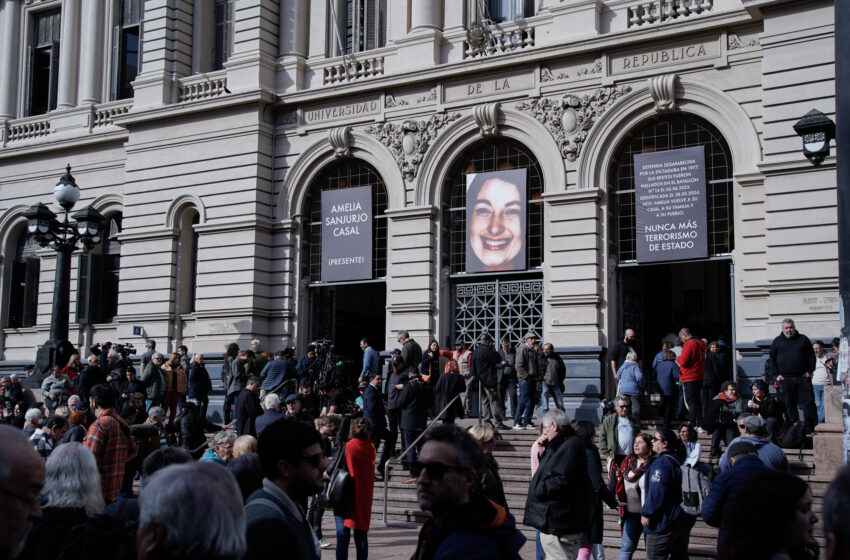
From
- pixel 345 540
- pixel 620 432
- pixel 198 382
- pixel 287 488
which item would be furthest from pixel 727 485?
pixel 198 382

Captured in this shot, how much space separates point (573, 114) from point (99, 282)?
1530 centimetres

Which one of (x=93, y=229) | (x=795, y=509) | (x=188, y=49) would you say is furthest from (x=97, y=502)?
(x=188, y=49)

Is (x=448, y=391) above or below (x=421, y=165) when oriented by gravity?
below

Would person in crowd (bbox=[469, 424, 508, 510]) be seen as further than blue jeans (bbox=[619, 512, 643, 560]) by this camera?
No

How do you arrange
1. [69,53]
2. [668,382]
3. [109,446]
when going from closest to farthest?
[109,446]
[668,382]
[69,53]

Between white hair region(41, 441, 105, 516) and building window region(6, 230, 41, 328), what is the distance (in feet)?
86.5

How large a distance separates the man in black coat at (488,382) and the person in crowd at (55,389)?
7719mm

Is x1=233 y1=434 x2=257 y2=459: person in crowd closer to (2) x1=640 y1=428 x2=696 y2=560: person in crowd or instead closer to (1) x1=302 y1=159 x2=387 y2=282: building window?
(2) x1=640 y1=428 x2=696 y2=560: person in crowd

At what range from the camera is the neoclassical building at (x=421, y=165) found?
19250mm

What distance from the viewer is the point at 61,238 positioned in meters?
18.8

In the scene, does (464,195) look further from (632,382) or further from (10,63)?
(10,63)

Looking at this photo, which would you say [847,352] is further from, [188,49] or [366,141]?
[188,49]

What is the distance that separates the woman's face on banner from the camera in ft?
72.6

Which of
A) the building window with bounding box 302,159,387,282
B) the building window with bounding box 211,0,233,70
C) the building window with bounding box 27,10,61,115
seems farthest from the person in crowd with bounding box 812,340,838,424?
the building window with bounding box 27,10,61,115
